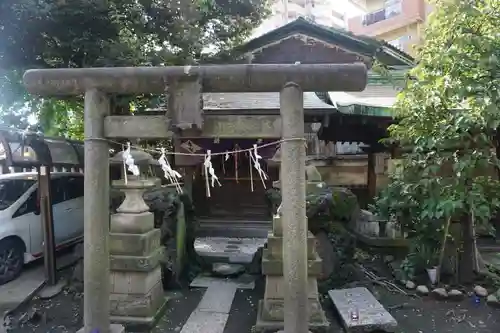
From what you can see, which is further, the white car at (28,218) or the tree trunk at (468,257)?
the white car at (28,218)

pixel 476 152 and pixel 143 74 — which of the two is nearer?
pixel 143 74

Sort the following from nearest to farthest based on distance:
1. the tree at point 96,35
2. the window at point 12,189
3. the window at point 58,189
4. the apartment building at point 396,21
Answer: the tree at point 96,35 < the window at point 12,189 < the window at point 58,189 < the apartment building at point 396,21

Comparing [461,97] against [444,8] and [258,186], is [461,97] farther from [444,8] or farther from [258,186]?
[258,186]

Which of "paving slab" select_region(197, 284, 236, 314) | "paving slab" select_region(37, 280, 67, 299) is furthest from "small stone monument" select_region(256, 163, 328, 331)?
"paving slab" select_region(37, 280, 67, 299)

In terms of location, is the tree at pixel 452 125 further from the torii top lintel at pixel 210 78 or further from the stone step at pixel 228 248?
the stone step at pixel 228 248

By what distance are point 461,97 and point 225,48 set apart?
6565 mm

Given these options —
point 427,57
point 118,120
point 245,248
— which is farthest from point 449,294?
point 118,120

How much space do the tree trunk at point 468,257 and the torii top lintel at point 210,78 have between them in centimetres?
427

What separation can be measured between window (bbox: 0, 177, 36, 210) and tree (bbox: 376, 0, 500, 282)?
779 centimetres

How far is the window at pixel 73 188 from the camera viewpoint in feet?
32.1

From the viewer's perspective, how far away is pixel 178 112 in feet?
13.3

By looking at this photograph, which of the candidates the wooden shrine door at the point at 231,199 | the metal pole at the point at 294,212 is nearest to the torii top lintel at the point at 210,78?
the metal pole at the point at 294,212

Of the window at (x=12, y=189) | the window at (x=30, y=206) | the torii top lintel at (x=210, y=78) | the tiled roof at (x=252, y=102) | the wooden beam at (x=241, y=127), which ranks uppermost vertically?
the tiled roof at (x=252, y=102)

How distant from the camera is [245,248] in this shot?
9766 millimetres
